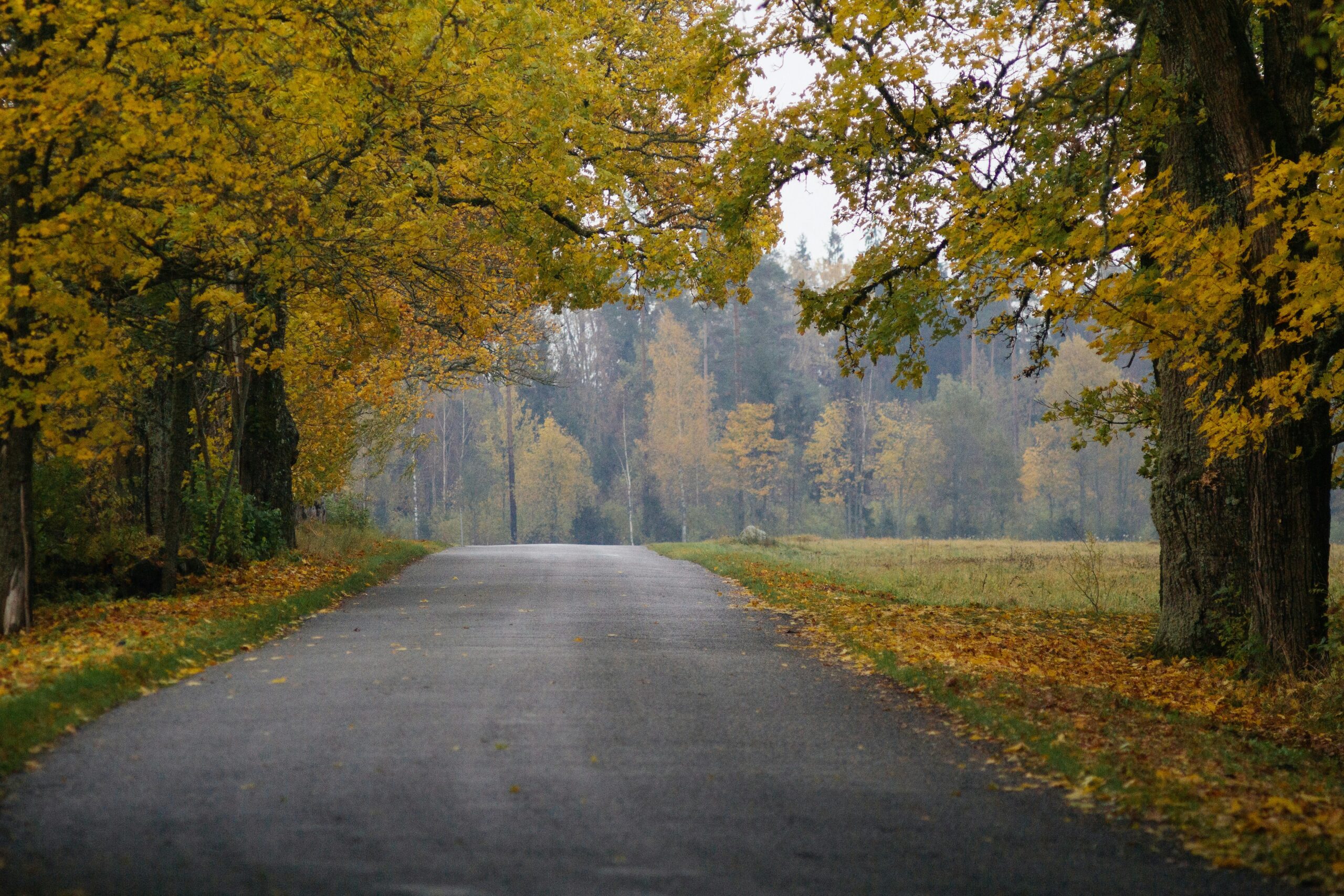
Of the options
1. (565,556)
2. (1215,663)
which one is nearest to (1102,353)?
(1215,663)

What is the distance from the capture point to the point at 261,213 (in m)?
12.2

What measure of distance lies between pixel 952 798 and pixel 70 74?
29.7ft

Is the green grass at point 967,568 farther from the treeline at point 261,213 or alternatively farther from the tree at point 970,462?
the tree at point 970,462

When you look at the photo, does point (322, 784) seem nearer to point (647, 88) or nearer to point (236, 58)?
point (236, 58)

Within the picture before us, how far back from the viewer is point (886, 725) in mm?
7586

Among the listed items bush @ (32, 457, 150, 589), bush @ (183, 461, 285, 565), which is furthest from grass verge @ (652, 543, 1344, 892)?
bush @ (32, 457, 150, 589)

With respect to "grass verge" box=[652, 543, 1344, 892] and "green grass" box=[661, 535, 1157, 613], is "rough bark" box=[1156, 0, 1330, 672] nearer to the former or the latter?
"grass verge" box=[652, 543, 1344, 892]

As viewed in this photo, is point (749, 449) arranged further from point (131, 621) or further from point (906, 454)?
point (131, 621)

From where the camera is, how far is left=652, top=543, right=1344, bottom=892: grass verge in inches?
210

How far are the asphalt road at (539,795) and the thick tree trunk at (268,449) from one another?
10.1 meters

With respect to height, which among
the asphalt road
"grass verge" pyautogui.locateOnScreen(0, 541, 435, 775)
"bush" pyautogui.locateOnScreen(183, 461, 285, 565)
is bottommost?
the asphalt road

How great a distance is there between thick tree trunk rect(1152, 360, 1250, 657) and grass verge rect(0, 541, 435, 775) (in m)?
9.13

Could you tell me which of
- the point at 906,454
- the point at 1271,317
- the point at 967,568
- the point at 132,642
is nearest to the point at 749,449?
the point at 906,454

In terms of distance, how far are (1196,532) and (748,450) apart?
52.4 m
